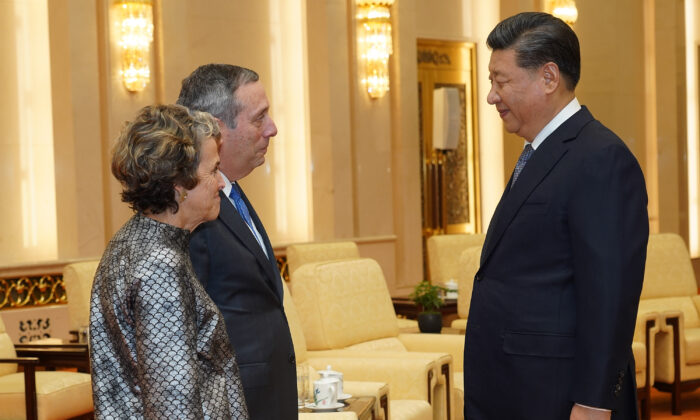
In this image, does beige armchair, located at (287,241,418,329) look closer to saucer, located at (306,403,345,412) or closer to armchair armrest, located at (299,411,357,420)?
saucer, located at (306,403,345,412)

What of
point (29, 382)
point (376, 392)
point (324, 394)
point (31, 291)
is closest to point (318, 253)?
point (31, 291)

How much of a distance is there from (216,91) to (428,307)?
3837mm

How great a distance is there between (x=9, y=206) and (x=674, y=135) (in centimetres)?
880

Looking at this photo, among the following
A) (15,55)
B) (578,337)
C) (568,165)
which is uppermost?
(15,55)

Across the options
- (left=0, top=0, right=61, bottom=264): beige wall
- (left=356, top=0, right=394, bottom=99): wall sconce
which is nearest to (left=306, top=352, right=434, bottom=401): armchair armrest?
(left=0, top=0, right=61, bottom=264): beige wall

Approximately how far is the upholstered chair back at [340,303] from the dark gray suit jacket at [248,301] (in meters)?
2.63

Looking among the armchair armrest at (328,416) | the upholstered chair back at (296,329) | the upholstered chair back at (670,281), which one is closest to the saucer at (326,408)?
the armchair armrest at (328,416)

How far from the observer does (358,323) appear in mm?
5090

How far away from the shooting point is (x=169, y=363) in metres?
1.71

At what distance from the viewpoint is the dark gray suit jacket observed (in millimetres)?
2137

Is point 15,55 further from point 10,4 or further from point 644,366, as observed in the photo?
point 644,366

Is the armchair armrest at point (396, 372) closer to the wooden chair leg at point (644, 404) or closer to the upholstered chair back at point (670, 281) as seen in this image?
the wooden chair leg at point (644, 404)

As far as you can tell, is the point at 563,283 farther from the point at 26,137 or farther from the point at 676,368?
the point at 26,137

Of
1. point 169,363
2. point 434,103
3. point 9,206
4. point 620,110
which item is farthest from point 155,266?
point 620,110
